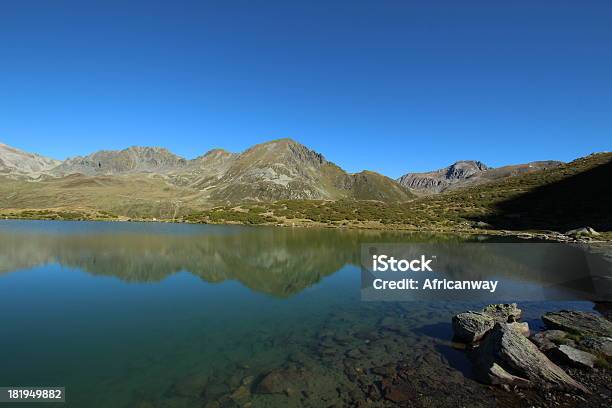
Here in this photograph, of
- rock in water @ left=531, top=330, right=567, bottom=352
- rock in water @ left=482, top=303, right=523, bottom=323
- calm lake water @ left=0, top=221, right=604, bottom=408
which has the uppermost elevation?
rock in water @ left=482, top=303, right=523, bottom=323

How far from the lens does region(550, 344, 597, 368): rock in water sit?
16.8m

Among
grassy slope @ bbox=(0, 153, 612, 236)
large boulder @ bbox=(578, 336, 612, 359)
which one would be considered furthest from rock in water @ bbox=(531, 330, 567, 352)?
grassy slope @ bbox=(0, 153, 612, 236)

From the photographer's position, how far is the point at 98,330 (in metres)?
21.1

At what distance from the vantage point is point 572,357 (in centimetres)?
1705

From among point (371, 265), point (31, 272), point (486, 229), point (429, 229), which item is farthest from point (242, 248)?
point (486, 229)

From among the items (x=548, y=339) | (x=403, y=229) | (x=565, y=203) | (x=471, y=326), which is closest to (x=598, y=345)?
(x=548, y=339)

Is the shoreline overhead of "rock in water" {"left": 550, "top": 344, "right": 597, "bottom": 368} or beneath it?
overhead

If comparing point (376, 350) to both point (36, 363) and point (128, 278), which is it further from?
point (128, 278)

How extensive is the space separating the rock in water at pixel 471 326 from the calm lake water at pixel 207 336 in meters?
0.89

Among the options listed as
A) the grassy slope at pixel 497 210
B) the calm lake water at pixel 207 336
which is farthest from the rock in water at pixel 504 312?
the grassy slope at pixel 497 210

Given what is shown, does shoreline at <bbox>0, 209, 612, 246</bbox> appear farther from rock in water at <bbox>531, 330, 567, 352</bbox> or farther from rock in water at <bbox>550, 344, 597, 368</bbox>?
rock in water at <bbox>550, 344, 597, 368</bbox>

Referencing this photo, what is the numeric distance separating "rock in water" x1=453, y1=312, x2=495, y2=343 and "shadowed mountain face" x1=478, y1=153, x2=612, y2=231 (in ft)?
286

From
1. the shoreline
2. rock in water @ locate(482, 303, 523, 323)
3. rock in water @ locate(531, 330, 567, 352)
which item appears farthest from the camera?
the shoreline

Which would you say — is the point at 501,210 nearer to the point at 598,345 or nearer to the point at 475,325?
the point at 598,345
